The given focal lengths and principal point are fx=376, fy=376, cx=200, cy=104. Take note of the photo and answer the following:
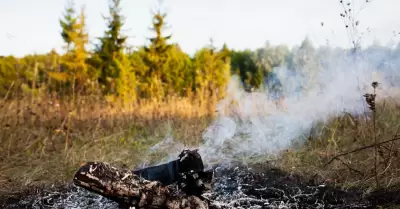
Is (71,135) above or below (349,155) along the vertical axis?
above

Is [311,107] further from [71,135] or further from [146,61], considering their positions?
[146,61]

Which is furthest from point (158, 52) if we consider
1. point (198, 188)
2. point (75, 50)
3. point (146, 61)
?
point (198, 188)

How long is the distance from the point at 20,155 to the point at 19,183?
3.32 feet

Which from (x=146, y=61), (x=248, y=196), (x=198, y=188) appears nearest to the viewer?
(x=198, y=188)

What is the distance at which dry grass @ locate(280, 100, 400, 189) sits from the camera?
288 centimetres

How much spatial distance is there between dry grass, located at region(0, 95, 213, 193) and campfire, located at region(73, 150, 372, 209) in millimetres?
1385

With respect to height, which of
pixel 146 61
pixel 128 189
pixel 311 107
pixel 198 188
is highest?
pixel 146 61

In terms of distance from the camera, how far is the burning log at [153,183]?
196 cm

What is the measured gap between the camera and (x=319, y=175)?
3.13m

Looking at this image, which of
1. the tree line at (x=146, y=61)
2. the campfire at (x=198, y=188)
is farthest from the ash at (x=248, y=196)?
the tree line at (x=146, y=61)

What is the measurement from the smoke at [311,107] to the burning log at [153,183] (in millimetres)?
1190

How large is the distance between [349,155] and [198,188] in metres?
1.90

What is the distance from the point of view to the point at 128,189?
6.78ft

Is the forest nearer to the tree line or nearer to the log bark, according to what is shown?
the log bark
